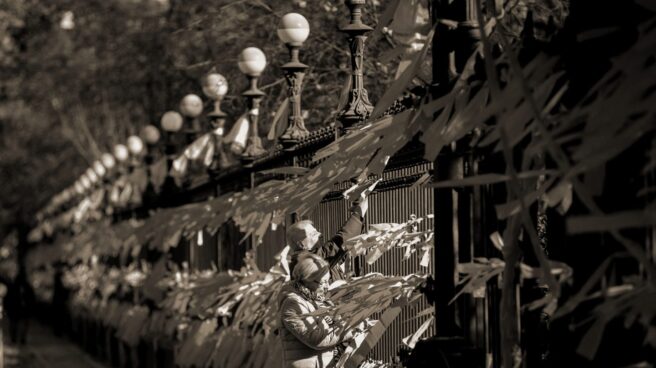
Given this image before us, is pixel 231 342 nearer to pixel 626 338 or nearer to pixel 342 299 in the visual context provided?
pixel 342 299

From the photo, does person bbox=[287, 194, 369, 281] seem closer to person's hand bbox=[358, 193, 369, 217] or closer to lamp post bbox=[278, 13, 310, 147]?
person's hand bbox=[358, 193, 369, 217]

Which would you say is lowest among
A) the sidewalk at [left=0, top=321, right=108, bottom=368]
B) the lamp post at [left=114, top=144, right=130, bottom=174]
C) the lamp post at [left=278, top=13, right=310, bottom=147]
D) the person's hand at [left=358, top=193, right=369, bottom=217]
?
the sidewalk at [left=0, top=321, right=108, bottom=368]

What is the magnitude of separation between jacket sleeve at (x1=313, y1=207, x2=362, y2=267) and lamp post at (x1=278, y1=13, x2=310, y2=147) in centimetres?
288

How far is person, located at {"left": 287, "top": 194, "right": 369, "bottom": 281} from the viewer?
8.24 metres

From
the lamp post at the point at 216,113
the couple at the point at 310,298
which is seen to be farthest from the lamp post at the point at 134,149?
the couple at the point at 310,298

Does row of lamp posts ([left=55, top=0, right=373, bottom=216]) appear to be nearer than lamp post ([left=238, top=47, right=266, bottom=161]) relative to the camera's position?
Yes

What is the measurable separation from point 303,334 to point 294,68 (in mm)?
3939

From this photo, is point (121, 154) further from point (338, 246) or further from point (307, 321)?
point (307, 321)

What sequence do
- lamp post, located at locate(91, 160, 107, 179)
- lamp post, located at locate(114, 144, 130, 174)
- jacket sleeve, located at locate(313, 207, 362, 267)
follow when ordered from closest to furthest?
jacket sleeve, located at locate(313, 207, 362, 267), lamp post, located at locate(114, 144, 130, 174), lamp post, located at locate(91, 160, 107, 179)

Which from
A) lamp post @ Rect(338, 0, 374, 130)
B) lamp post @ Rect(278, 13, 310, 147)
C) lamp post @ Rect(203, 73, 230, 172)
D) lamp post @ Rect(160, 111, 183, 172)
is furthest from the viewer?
lamp post @ Rect(160, 111, 183, 172)

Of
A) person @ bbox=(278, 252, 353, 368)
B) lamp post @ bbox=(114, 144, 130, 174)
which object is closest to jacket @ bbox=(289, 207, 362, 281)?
person @ bbox=(278, 252, 353, 368)

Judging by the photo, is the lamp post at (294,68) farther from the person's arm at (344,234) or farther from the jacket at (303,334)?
the jacket at (303,334)

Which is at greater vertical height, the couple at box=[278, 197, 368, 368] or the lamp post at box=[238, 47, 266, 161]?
the lamp post at box=[238, 47, 266, 161]

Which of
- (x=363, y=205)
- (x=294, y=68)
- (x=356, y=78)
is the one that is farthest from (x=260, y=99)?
(x=363, y=205)
